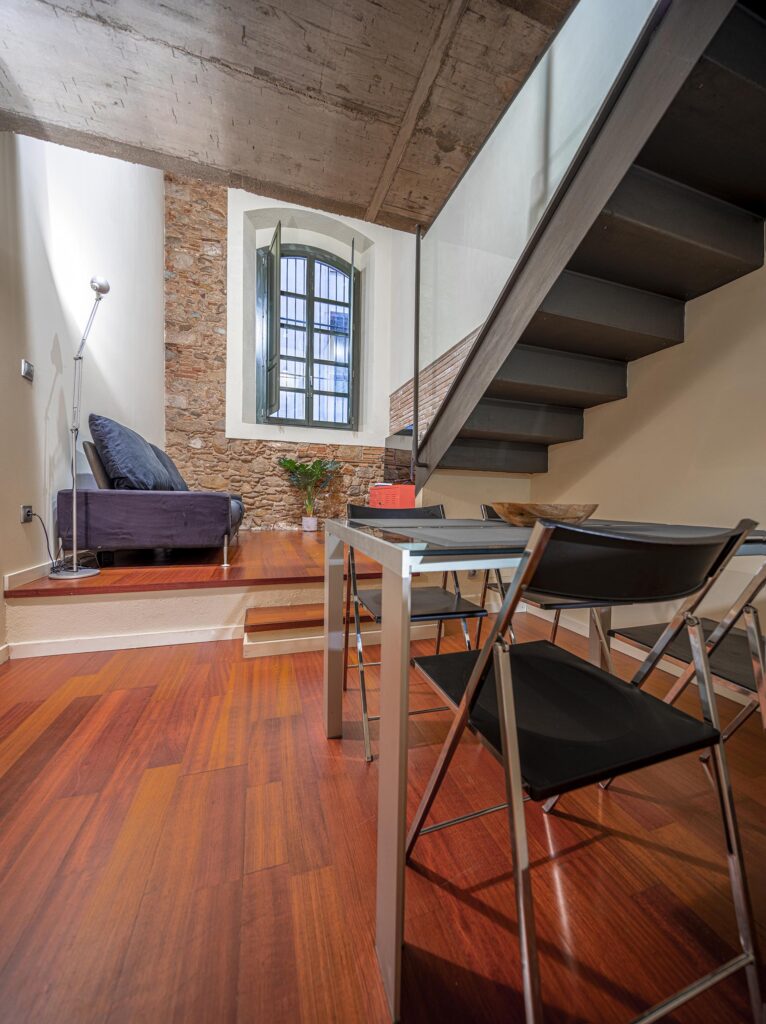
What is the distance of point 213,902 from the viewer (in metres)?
0.83

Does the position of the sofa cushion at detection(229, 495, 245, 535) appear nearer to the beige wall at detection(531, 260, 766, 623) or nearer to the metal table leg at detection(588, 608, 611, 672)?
the metal table leg at detection(588, 608, 611, 672)

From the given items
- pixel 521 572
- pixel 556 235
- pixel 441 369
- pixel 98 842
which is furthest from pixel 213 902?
pixel 441 369

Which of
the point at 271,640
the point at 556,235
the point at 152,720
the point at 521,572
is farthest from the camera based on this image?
the point at 271,640

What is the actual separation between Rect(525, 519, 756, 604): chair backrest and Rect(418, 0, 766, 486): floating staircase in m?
1.44

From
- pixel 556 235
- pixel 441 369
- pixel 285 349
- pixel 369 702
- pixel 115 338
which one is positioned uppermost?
pixel 285 349

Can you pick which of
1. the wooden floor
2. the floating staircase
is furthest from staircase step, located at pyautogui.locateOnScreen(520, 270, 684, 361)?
the wooden floor

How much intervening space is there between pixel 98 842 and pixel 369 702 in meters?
0.97

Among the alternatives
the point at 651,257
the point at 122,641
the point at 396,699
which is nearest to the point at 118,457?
the point at 122,641

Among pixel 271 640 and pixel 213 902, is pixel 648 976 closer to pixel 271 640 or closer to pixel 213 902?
pixel 213 902

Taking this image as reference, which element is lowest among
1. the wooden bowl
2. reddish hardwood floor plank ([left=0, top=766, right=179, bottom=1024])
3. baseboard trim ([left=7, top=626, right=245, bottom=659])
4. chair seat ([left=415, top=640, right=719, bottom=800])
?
reddish hardwood floor plank ([left=0, top=766, right=179, bottom=1024])

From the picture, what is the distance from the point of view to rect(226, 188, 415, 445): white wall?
16.8 ft

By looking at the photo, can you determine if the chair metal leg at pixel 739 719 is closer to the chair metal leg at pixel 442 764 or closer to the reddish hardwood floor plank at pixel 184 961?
the chair metal leg at pixel 442 764

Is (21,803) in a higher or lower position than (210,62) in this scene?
lower

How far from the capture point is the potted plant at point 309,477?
5.20 m
